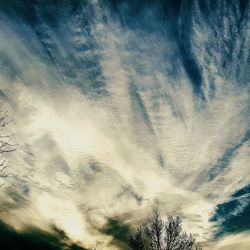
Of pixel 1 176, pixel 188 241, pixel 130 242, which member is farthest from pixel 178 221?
pixel 1 176

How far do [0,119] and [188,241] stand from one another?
24.3 metres

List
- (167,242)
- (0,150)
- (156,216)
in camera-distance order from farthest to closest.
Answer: (156,216), (167,242), (0,150)

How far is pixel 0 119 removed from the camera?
32.8ft

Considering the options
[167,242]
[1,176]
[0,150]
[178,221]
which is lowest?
[1,176]

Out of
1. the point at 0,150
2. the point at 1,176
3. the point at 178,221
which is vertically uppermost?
the point at 178,221

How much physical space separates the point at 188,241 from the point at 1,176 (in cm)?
2266

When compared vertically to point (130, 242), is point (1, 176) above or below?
below

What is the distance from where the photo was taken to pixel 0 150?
1070 centimetres

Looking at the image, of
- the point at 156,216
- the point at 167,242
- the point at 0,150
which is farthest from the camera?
the point at 156,216

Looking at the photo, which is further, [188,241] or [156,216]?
[156,216]

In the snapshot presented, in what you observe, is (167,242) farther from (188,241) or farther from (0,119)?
(0,119)

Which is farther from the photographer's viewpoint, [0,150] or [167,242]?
[167,242]

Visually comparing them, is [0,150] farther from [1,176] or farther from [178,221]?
[178,221]

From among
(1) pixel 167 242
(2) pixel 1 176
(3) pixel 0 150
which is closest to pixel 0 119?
(3) pixel 0 150
